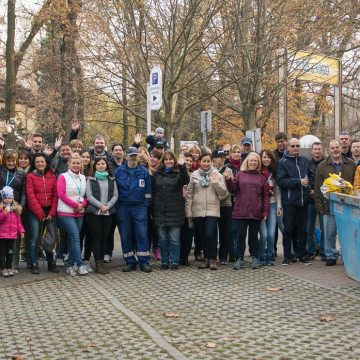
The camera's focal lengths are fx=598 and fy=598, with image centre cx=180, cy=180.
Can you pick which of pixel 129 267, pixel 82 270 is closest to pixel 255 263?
pixel 129 267

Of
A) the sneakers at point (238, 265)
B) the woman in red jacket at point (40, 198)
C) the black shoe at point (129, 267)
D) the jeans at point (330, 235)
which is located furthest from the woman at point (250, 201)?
the woman in red jacket at point (40, 198)

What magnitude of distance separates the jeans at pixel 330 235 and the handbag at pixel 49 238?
14.4ft

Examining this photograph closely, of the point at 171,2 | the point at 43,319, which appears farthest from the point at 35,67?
the point at 43,319

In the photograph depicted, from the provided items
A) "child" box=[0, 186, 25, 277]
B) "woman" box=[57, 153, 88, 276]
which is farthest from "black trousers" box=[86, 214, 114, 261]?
"child" box=[0, 186, 25, 277]

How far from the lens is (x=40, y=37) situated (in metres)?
31.2

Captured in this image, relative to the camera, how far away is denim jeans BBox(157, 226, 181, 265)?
960 centimetres

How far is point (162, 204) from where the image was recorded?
961cm

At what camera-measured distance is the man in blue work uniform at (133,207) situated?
9.57 metres

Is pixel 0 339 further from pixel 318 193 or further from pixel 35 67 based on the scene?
pixel 35 67

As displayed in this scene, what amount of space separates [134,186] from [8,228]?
2.04 m

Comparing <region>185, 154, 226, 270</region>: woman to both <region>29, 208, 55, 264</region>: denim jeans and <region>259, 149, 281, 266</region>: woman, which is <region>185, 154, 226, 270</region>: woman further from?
<region>29, 208, 55, 264</region>: denim jeans

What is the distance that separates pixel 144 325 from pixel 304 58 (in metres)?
15.5

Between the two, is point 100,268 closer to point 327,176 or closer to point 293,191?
point 293,191

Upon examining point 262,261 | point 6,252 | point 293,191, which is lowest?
point 262,261
